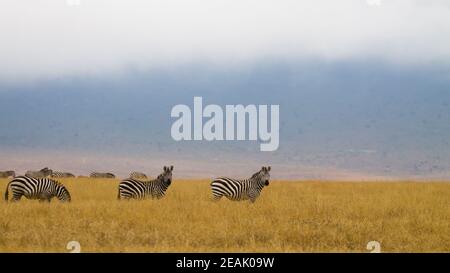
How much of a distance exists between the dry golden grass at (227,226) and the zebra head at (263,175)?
71 cm

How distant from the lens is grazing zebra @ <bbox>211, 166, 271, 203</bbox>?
19.9m

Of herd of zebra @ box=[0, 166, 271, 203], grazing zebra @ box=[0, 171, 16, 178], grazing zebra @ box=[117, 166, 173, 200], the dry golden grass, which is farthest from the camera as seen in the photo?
grazing zebra @ box=[0, 171, 16, 178]

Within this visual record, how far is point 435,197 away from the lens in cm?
2261

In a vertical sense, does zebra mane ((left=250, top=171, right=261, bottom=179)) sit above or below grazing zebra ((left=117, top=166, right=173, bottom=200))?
above

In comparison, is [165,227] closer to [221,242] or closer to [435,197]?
[221,242]

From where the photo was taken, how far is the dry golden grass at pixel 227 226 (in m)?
12.5

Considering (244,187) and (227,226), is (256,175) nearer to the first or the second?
(244,187)

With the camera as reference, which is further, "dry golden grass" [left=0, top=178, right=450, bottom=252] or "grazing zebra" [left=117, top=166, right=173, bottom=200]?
"grazing zebra" [left=117, top=166, right=173, bottom=200]

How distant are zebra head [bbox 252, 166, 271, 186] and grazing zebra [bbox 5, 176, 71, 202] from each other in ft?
21.1

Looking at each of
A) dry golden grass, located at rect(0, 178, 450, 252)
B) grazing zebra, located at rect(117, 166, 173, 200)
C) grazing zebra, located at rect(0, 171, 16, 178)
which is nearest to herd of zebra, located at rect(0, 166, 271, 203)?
grazing zebra, located at rect(117, 166, 173, 200)

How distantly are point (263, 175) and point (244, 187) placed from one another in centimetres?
74

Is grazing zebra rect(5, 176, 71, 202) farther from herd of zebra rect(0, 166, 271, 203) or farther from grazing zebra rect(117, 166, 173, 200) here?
grazing zebra rect(117, 166, 173, 200)
